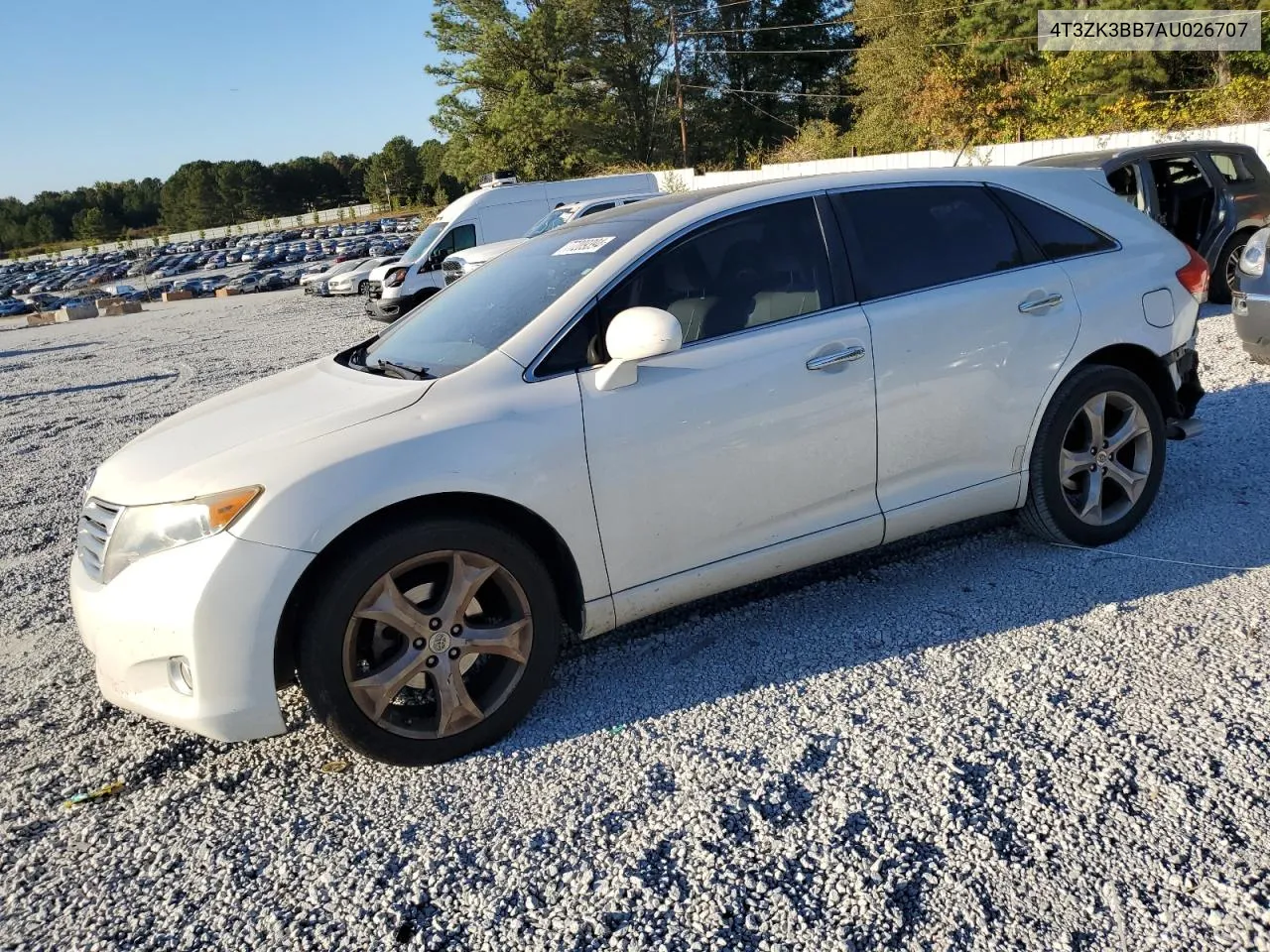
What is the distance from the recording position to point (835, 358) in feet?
10.9

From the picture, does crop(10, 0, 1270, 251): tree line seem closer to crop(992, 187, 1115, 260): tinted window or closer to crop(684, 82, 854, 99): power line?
crop(684, 82, 854, 99): power line

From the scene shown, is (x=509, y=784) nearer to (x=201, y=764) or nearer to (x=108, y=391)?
(x=201, y=764)

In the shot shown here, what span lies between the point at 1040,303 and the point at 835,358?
1055 mm

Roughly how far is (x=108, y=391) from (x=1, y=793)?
34.7ft

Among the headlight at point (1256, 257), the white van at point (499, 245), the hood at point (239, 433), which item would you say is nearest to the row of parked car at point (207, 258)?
the white van at point (499, 245)

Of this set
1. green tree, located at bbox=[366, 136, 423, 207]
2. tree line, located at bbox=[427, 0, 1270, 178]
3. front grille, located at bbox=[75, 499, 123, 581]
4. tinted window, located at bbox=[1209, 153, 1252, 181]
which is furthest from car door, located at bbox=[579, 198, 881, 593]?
green tree, located at bbox=[366, 136, 423, 207]

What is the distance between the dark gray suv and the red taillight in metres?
5.23

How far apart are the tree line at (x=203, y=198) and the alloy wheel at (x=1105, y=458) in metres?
134

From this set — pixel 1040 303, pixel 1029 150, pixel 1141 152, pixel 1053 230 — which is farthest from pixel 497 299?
pixel 1029 150

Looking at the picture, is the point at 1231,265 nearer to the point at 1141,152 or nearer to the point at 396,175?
the point at 1141,152

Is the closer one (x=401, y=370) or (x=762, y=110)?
(x=401, y=370)

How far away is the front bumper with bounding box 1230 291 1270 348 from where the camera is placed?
20.4 feet

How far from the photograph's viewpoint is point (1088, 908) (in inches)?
82.5

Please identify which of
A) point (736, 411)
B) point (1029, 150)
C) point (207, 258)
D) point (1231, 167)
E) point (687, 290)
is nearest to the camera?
point (736, 411)
